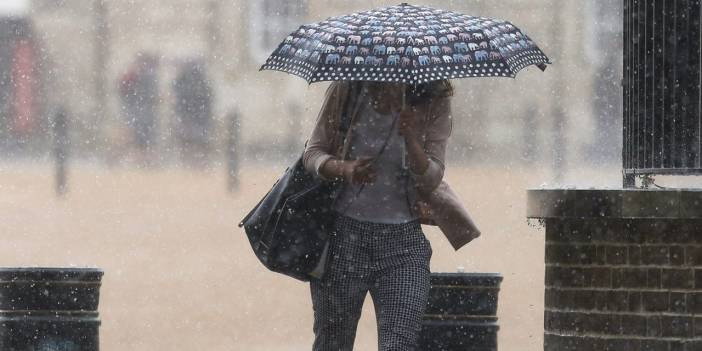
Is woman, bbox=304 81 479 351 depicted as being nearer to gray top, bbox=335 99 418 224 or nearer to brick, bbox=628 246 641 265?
gray top, bbox=335 99 418 224

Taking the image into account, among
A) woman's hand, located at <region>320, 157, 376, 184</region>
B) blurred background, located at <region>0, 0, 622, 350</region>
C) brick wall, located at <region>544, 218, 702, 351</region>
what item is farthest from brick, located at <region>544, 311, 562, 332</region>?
blurred background, located at <region>0, 0, 622, 350</region>

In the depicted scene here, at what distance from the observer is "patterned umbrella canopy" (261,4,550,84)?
14.7ft

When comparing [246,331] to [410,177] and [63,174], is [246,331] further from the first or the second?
[63,174]

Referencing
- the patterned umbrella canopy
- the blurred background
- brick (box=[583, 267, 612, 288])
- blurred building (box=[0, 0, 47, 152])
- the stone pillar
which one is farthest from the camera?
blurred building (box=[0, 0, 47, 152])

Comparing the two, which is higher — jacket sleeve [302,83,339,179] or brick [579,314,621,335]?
jacket sleeve [302,83,339,179]

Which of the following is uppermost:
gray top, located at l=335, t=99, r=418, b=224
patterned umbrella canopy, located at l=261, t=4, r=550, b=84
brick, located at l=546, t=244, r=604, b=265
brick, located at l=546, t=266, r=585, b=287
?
patterned umbrella canopy, located at l=261, t=4, r=550, b=84

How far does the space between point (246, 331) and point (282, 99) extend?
27.9 m

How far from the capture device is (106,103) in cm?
4472

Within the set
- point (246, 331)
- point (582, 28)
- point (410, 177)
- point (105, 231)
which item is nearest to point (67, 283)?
point (410, 177)

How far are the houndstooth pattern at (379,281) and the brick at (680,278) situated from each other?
4.57 ft

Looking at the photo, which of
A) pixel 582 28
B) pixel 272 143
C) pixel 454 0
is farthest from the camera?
pixel 272 143

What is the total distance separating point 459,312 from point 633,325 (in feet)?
2.46

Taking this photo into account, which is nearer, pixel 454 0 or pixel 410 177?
pixel 410 177

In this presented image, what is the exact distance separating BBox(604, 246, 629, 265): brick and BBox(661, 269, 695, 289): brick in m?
0.17
